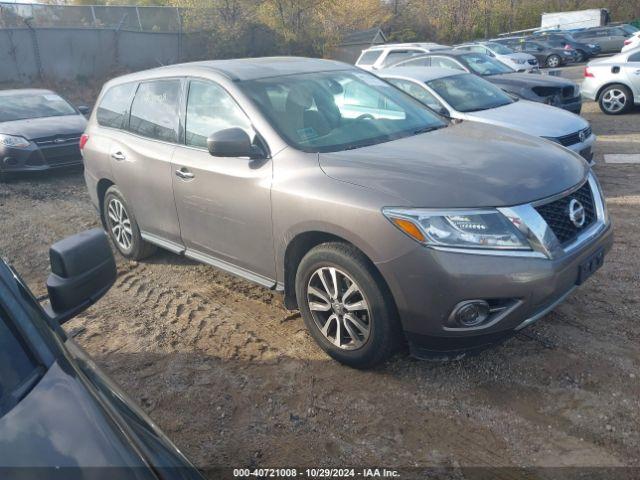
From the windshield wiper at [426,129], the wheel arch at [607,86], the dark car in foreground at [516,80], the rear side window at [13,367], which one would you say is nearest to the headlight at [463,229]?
the windshield wiper at [426,129]

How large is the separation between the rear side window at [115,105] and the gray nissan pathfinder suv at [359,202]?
269mm

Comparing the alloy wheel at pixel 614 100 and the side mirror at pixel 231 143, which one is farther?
the alloy wheel at pixel 614 100

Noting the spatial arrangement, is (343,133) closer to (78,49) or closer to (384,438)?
(384,438)

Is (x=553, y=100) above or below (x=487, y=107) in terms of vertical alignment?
below

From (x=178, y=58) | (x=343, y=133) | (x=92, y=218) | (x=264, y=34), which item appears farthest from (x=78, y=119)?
(x=264, y=34)

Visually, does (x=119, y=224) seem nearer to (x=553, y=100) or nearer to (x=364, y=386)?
(x=364, y=386)

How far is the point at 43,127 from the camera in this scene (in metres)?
9.16

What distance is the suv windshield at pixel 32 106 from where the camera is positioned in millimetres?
9609

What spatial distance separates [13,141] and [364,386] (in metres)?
7.76

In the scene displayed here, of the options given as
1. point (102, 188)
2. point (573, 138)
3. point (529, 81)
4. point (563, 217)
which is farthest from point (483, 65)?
point (563, 217)

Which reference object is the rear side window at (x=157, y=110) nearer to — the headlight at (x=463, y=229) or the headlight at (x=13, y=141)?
the headlight at (x=463, y=229)

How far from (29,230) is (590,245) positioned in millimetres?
6016

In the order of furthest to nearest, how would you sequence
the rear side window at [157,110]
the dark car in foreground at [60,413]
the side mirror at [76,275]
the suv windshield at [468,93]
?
the suv windshield at [468,93], the rear side window at [157,110], the side mirror at [76,275], the dark car in foreground at [60,413]

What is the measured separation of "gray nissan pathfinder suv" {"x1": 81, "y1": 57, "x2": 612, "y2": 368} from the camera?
2965mm
